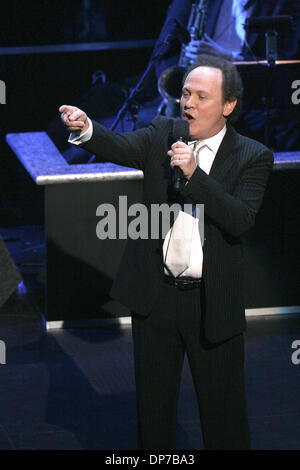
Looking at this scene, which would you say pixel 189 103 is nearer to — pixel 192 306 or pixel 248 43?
pixel 192 306

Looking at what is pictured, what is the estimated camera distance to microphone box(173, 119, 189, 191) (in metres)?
2.90

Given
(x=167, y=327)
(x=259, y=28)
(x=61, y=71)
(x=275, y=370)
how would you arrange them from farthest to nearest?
(x=61, y=71) → (x=259, y=28) → (x=275, y=370) → (x=167, y=327)

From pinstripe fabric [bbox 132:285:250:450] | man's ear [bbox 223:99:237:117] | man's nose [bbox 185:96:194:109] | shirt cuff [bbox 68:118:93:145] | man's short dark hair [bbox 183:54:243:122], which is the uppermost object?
man's short dark hair [bbox 183:54:243:122]

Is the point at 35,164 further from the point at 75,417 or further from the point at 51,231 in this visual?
the point at 75,417

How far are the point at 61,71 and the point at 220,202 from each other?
6198 millimetres

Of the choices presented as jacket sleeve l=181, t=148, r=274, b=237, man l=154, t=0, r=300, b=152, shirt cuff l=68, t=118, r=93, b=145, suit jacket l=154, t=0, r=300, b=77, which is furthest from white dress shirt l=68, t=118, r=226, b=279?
suit jacket l=154, t=0, r=300, b=77

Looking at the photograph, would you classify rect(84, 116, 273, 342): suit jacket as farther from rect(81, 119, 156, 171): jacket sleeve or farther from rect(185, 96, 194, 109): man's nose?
rect(185, 96, 194, 109): man's nose

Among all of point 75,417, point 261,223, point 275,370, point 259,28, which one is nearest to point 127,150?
point 75,417

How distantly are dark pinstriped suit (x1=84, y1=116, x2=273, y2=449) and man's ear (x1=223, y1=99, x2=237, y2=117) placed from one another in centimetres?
9

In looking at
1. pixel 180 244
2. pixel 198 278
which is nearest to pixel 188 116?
pixel 180 244

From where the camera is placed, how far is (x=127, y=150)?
10.7 ft

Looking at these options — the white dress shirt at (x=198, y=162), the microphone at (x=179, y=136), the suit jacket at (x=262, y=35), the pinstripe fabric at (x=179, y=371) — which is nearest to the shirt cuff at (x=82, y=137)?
the white dress shirt at (x=198, y=162)

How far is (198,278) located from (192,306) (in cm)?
10

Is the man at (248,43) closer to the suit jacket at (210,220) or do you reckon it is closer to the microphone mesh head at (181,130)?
the suit jacket at (210,220)
